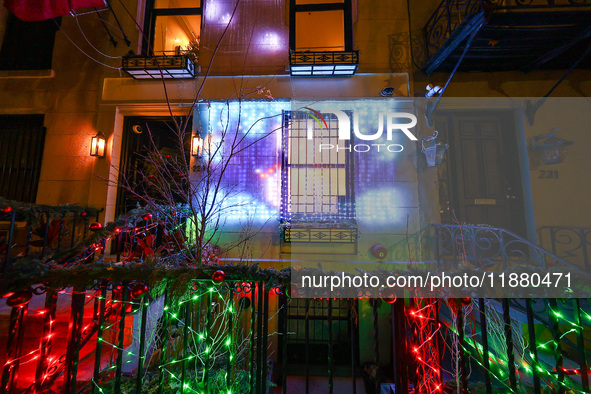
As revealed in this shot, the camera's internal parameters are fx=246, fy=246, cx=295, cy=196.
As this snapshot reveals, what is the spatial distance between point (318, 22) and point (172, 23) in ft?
12.8

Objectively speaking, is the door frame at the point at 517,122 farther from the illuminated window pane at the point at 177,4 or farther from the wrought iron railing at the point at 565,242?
the illuminated window pane at the point at 177,4

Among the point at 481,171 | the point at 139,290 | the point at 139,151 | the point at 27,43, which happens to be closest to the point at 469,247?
the point at 481,171

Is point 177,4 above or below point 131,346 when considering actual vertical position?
above

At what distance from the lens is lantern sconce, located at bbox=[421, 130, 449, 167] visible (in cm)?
499

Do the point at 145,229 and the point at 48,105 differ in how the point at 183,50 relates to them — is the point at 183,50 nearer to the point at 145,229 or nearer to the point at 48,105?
the point at 48,105

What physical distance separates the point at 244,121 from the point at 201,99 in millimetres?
1112

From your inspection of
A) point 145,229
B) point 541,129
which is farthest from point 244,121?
point 541,129

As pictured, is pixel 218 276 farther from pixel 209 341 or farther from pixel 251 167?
pixel 251 167

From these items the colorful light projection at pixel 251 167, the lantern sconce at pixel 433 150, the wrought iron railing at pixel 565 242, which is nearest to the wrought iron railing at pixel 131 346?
the colorful light projection at pixel 251 167

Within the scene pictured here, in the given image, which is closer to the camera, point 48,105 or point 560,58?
point 560,58

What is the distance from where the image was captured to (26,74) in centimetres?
610

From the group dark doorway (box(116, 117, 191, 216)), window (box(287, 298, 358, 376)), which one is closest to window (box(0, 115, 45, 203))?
dark doorway (box(116, 117, 191, 216))

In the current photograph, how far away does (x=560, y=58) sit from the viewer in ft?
17.4

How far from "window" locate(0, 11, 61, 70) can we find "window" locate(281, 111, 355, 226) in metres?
6.43
